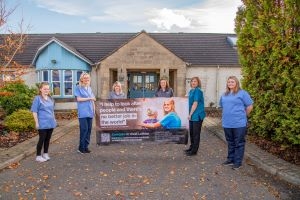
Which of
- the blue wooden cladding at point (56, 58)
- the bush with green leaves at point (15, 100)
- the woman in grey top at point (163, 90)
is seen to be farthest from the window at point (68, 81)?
the woman in grey top at point (163, 90)

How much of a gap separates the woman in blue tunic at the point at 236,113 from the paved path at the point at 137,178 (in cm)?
47

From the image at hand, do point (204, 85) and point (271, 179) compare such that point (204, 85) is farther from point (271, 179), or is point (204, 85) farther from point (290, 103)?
point (271, 179)

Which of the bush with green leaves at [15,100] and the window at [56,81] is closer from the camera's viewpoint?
the bush with green leaves at [15,100]

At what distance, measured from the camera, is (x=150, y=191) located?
19.0 feet

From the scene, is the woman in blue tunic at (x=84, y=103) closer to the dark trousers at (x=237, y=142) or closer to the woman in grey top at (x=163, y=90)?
the woman in grey top at (x=163, y=90)

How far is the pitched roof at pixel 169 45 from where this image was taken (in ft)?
84.9

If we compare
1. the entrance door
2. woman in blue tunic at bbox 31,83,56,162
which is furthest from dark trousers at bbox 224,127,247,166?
the entrance door

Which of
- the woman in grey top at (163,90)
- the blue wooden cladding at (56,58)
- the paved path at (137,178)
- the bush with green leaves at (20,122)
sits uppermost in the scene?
the blue wooden cladding at (56,58)

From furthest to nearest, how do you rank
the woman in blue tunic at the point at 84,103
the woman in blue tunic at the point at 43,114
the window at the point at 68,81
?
the window at the point at 68,81, the woman in blue tunic at the point at 84,103, the woman in blue tunic at the point at 43,114

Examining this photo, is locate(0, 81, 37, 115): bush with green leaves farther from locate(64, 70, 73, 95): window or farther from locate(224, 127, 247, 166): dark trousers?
locate(224, 127, 247, 166): dark trousers

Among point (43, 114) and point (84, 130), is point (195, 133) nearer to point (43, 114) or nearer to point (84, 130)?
point (84, 130)

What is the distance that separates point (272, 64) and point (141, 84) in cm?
1689

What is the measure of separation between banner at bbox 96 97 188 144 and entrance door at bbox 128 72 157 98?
56.6 feet

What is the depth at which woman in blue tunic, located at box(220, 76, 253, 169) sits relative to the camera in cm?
724
